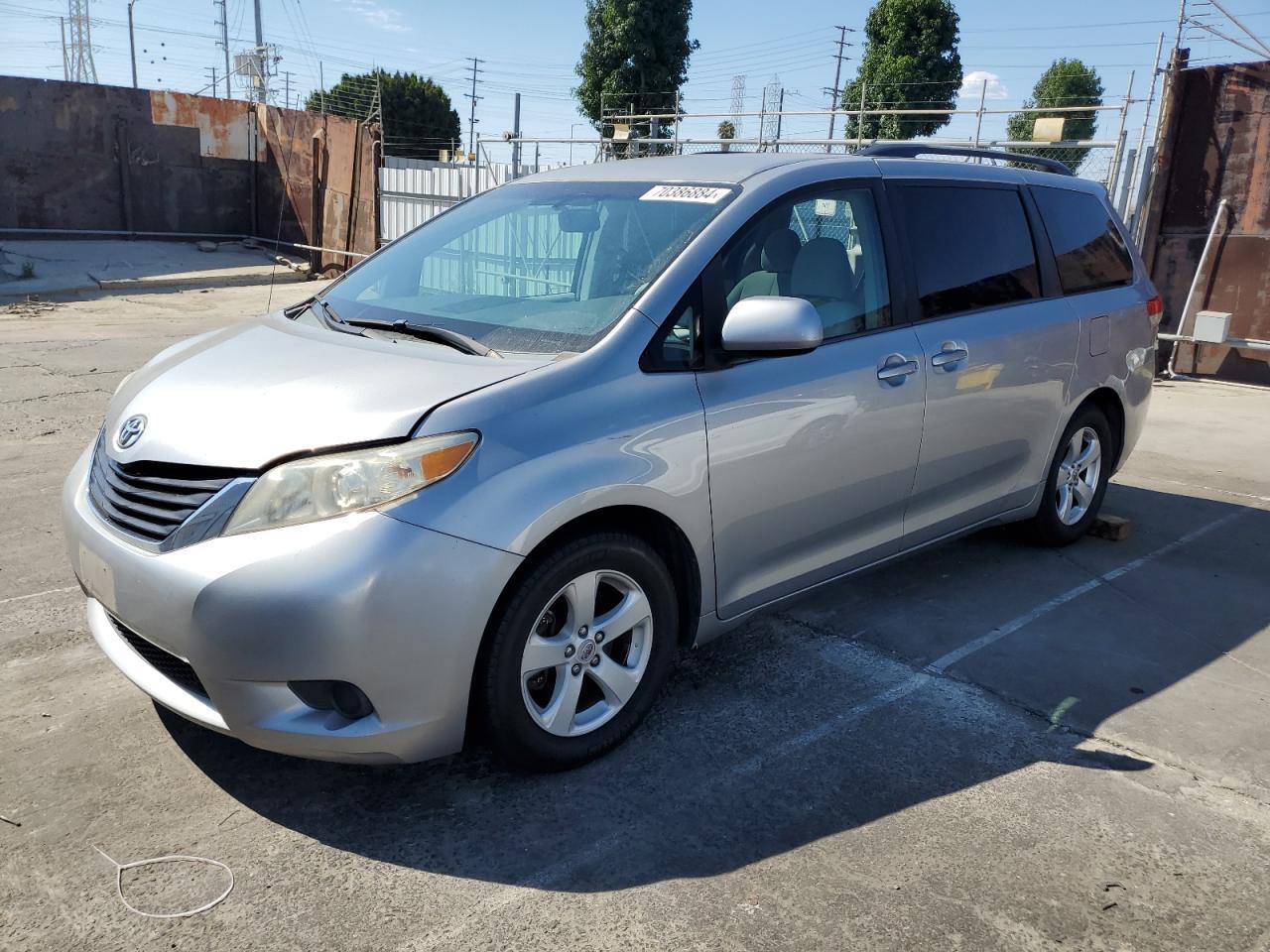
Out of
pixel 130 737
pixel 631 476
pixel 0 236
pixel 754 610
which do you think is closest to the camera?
pixel 631 476

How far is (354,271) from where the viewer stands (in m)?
4.25

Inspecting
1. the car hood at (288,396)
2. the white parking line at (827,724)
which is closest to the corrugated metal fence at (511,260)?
the car hood at (288,396)

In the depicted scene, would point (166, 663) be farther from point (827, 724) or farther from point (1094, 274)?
point (1094, 274)

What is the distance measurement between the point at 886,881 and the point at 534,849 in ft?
3.04

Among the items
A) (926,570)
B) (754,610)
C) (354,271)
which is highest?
(354,271)

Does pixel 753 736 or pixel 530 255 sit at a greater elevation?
pixel 530 255

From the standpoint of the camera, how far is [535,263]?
13.0 ft

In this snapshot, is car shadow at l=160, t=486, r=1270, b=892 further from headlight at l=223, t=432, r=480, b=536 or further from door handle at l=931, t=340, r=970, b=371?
door handle at l=931, t=340, r=970, b=371

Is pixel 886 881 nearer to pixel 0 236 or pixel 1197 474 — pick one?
pixel 1197 474

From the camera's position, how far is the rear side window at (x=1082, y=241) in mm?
5043

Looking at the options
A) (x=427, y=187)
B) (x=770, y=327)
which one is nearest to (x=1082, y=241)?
(x=770, y=327)

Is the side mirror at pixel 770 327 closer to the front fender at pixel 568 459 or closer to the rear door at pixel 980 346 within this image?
the front fender at pixel 568 459

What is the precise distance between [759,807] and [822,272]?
6.42 feet

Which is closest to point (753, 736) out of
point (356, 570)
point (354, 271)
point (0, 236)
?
point (356, 570)
